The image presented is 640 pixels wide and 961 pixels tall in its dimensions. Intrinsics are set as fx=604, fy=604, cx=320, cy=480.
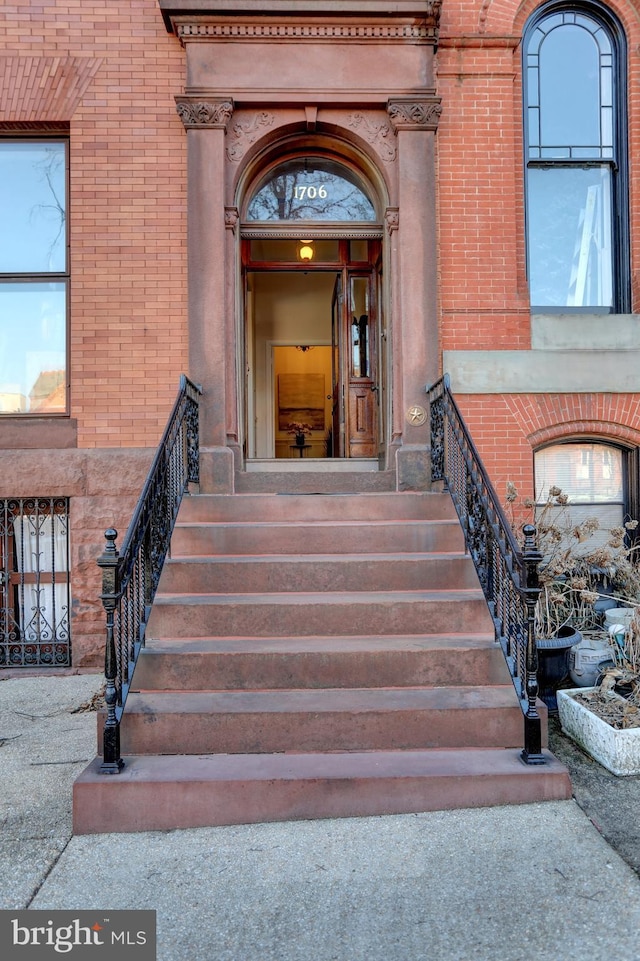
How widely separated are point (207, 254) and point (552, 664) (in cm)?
494

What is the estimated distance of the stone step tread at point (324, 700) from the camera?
3553 millimetres

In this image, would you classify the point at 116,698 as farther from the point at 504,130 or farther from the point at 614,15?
the point at 614,15

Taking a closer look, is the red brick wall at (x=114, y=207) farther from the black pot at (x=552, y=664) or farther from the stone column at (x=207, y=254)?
the black pot at (x=552, y=664)

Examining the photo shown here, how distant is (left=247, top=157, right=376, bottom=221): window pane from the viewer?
6.92 metres

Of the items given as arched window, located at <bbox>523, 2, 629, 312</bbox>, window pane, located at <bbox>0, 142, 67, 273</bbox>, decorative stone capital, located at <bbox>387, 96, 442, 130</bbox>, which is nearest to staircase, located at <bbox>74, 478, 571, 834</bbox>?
arched window, located at <bbox>523, 2, 629, 312</bbox>

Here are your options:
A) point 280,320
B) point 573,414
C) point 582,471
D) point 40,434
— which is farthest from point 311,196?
point 280,320

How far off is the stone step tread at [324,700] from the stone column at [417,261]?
2.97 meters

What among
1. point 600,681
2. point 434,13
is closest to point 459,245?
point 434,13

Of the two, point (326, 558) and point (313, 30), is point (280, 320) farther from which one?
point (326, 558)

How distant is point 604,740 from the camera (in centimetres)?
373

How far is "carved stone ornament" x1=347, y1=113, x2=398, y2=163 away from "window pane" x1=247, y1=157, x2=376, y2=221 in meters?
0.57

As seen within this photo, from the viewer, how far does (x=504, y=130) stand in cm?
636

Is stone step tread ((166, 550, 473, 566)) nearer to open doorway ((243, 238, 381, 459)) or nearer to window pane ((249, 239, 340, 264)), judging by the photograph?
open doorway ((243, 238, 381, 459))

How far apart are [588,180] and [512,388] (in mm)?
2647
